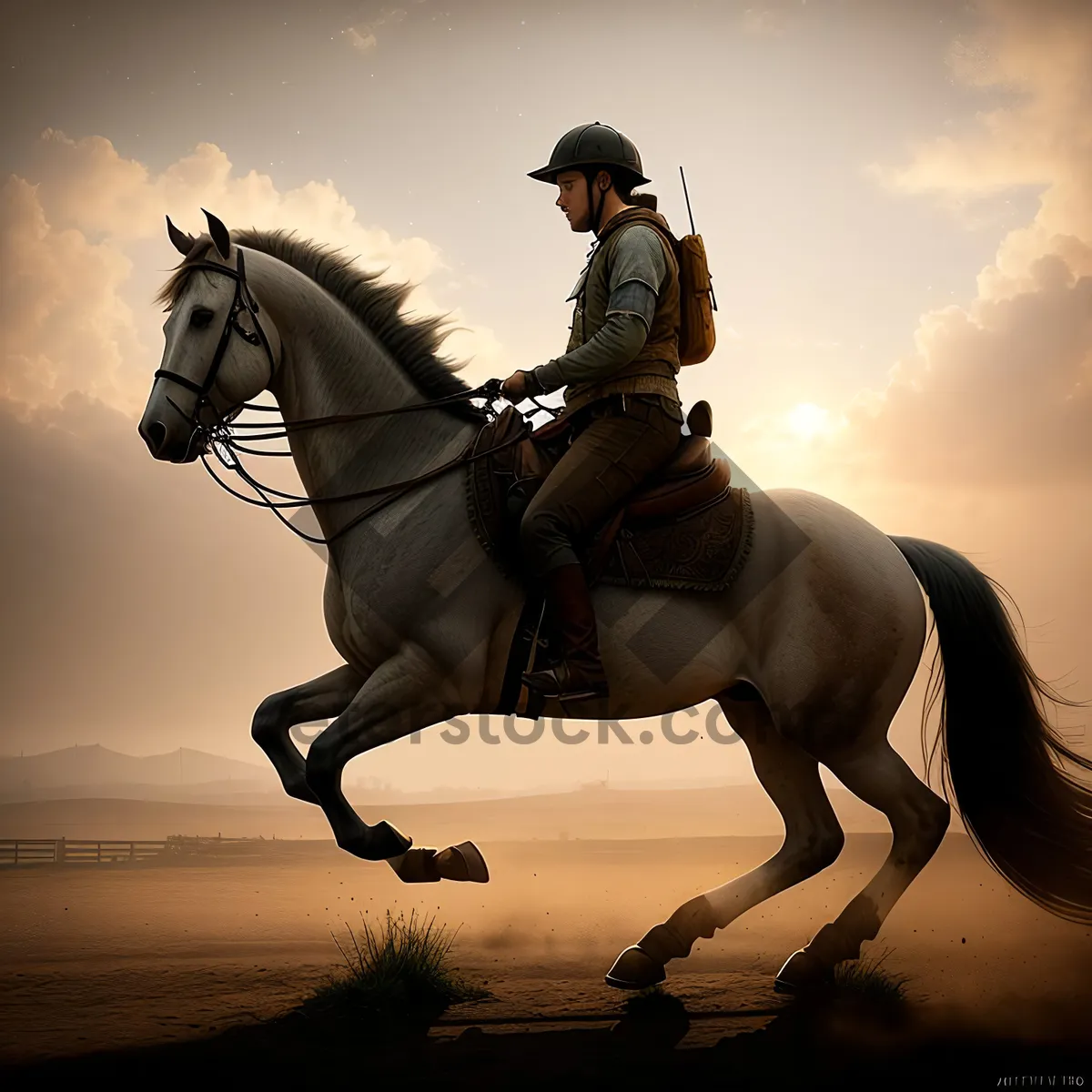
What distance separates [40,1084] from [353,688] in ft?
6.78

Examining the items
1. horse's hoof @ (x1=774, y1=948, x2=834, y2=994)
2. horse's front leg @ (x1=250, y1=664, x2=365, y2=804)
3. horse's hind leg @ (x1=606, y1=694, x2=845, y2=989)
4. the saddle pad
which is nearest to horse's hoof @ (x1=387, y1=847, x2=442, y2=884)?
horse's front leg @ (x1=250, y1=664, x2=365, y2=804)

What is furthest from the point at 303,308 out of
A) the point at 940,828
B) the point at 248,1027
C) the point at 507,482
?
the point at 940,828

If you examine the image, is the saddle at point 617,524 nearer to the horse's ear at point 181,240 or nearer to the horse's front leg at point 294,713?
the horse's front leg at point 294,713

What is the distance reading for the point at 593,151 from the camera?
5.20 meters

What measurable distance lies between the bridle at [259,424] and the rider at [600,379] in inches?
13.9

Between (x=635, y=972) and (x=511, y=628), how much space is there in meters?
1.90

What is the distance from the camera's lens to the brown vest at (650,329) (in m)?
5.12

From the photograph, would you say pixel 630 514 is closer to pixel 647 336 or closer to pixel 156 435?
pixel 647 336

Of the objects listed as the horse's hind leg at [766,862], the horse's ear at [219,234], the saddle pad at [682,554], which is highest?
the horse's ear at [219,234]

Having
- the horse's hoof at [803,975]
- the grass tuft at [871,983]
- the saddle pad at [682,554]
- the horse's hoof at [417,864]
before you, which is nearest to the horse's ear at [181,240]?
the saddle pad at [682,554]

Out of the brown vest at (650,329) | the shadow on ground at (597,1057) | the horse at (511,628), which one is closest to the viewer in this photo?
the shadow on ground at (597,1057)

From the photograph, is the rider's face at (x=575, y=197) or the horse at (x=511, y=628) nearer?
the horse at (x=511, y=628)

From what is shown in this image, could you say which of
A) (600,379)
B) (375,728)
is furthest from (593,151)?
(375,728)

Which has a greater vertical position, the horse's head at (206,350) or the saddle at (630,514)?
the horse's head at (206,350)
